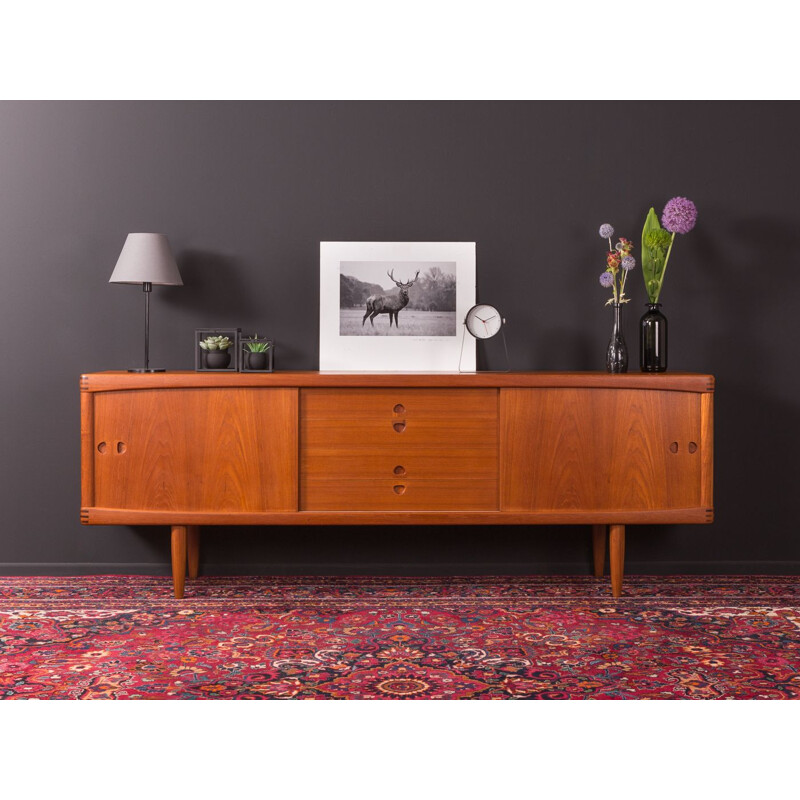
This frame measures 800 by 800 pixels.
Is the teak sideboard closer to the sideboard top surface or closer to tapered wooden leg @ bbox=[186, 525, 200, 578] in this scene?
the sideboard top surface

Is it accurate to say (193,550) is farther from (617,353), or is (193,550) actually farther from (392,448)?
(617,353)

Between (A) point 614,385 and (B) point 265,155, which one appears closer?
(A) point 614,385

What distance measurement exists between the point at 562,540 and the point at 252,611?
1.49m

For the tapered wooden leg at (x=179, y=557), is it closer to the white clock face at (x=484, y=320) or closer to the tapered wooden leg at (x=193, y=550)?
the tapered wooden leg at (x=193, y=550)

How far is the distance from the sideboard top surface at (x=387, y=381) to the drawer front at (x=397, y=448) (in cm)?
5

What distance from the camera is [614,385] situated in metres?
3.42

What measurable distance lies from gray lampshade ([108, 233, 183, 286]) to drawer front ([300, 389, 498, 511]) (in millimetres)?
866

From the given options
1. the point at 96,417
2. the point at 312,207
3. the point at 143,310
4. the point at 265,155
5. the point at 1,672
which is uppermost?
the point at 265,155

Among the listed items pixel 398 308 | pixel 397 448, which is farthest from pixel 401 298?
pixel 397 448

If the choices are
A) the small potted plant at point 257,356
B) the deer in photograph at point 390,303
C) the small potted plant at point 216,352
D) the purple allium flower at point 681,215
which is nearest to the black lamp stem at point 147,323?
the small potted plant at point 216,352

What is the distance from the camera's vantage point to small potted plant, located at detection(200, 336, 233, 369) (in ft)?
12.1

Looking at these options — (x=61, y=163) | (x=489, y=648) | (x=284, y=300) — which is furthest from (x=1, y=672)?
(x=61, y=163)

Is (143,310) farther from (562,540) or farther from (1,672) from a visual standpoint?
(562,540)

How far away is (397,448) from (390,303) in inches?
31.6
